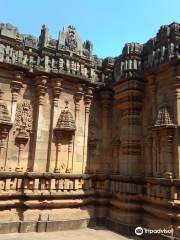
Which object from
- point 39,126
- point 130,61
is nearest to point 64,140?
point 39,126

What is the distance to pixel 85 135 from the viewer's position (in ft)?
37.3

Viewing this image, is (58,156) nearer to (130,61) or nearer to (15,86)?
(15,86)

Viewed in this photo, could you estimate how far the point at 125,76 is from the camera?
10.9 m

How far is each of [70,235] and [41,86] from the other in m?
5.61

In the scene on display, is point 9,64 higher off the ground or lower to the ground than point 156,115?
higher

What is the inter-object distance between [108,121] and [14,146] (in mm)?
4319

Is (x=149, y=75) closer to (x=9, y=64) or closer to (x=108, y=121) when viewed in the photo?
(x=108, y=121)

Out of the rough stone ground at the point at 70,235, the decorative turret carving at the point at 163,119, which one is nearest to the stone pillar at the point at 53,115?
the rough stone ground at the point at 70,235

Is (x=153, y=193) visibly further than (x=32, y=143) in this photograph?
No

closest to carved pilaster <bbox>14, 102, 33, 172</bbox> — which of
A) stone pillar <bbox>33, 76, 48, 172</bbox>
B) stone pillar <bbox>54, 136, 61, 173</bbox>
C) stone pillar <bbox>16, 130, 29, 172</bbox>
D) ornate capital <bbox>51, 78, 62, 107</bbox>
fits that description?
stone pillar <bbox>16, 130, 29, 172</bbox>

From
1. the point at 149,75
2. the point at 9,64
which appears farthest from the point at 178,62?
the point at 9,64

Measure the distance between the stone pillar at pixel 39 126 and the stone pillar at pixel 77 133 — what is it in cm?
123

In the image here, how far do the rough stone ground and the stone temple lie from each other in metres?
0.33

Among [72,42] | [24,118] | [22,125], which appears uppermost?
[72,42]
